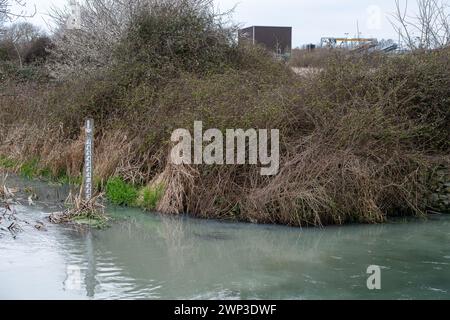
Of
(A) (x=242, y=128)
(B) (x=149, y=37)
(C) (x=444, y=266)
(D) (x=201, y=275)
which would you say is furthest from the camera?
(B) (x=149, y=37)

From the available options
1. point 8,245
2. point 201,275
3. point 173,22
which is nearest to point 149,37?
point 173,22

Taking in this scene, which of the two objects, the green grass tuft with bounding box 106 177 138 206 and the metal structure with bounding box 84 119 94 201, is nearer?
the metal structure with bounding box 84 119 94 201

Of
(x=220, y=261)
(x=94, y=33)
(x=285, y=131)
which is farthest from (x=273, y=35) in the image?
(x=220, y=261)

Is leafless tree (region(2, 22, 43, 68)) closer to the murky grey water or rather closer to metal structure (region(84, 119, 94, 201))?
metal structure (region(84, 119, 94, 201))

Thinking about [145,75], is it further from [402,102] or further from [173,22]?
[402,102]

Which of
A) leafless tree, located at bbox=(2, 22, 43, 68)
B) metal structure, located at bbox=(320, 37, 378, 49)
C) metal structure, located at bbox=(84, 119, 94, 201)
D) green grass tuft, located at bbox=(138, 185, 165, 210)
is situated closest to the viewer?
metal structure, located at bbox=(84, 119, 94, 201)

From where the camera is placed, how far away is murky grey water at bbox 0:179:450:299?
22.0ft

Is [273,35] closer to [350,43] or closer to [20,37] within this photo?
[350,43]

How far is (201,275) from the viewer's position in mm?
7434

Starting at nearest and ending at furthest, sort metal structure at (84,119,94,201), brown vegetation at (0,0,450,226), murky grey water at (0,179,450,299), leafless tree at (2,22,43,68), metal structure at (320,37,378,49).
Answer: murky grey water at (0,179,450,299) < brown vegetation at (0,0,450,226) < metal structure at (84,119,94,201) < metal structure at (320,37,378,49) < leafless tree at (2,22,43,68)

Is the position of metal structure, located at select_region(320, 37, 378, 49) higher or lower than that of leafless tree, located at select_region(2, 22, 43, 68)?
lower

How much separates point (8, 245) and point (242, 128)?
479 centimetres

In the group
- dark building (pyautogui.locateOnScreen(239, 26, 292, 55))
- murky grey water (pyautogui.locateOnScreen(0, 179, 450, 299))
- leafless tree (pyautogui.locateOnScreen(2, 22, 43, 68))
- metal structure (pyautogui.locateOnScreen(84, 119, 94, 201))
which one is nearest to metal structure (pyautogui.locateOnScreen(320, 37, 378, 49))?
murky grey water (pyautogui.locateOnScreen(0, 179, 450, 299))
